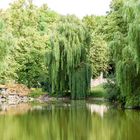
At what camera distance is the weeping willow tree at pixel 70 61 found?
1442 inches

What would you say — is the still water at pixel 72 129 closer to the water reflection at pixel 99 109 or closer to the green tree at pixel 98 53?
the water reflection at pixel 99 109

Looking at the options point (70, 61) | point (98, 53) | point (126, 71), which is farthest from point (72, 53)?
point (126, 71)

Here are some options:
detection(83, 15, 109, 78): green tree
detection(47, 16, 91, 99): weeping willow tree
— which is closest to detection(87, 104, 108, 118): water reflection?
detection(47, 16, 91, 99): weeping willow tree

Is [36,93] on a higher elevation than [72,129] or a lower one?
higher

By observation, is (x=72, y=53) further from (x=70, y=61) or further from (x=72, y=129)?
(x=72, y=129)

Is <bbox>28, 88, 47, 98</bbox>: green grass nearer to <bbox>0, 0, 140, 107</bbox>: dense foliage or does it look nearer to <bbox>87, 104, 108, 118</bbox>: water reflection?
<bbox>0, 0, 140, 107</bbox>: dense foliage

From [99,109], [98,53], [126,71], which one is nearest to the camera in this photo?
[126,71]

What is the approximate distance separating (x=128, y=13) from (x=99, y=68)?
25733 millimetres

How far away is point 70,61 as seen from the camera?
121ft

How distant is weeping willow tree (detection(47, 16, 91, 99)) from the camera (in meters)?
36.6

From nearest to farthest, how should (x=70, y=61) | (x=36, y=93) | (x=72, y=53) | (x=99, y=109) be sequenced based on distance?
(x=99, y=109) → (x=70, y=61) → (x=72, y=53) → (x=36, y=93)

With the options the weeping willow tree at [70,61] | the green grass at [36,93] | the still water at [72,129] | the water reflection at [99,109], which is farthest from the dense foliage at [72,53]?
the still water at [72,129]

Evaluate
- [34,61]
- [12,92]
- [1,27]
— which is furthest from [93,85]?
[1,27]

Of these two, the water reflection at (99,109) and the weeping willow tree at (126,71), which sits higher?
the weeping willow tree at (126,71)
